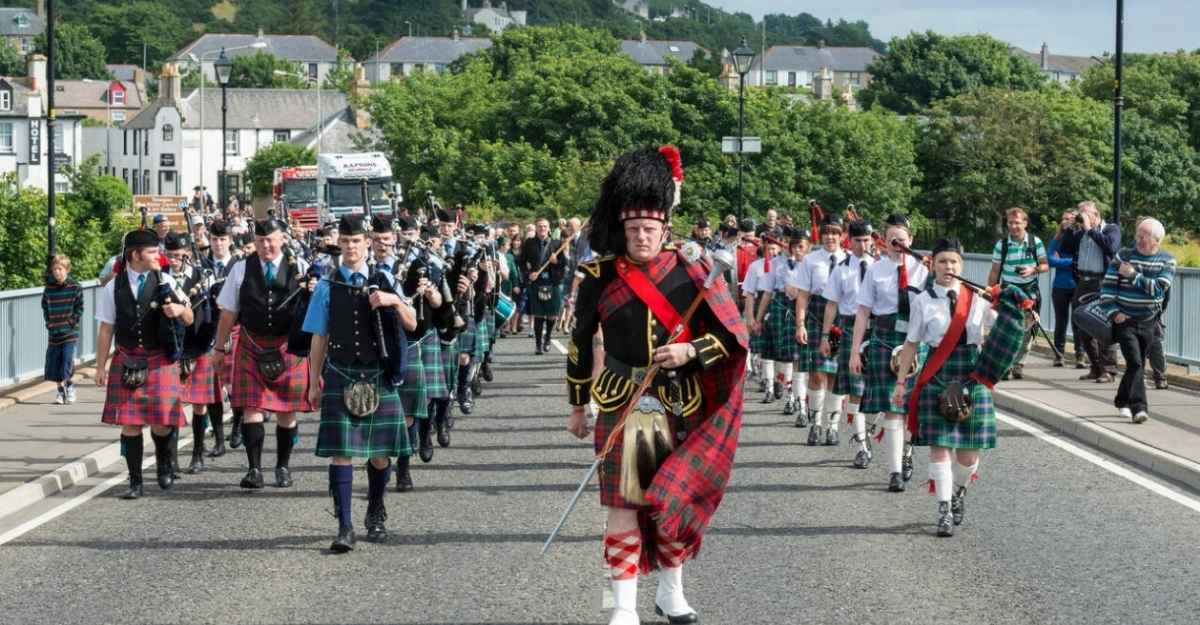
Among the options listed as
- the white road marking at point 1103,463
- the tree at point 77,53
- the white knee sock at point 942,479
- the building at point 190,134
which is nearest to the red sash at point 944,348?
the white knee sock at point 942,479

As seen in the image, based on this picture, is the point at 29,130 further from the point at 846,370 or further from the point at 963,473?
the point at 963,473

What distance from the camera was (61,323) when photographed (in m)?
18.2

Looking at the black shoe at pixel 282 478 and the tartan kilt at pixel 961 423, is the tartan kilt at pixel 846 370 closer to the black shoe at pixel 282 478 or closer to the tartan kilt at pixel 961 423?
the tartan kilt at pixel 961 423

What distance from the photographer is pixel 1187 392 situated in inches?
715

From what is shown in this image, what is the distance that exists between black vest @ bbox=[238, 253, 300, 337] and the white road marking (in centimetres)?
610

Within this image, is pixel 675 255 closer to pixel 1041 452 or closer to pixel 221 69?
pixel 1041 452

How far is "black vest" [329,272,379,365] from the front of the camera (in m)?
9.78

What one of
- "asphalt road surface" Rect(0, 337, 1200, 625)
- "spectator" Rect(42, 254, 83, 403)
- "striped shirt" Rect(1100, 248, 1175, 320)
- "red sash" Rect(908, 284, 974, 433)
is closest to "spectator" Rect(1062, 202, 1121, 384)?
"striped shirt" Rect(1100, 248, 1175, 320)

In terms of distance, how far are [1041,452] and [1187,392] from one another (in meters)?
4.78

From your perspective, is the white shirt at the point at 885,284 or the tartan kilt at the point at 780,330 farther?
the tartan kilt at the point at 780,330

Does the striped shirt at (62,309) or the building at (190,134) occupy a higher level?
the building at (190,134)

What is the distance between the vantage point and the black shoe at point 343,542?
9664mm

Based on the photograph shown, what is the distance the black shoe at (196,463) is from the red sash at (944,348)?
5.70m

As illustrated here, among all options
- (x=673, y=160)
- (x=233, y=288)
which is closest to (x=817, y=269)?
(x=233, y=288)
